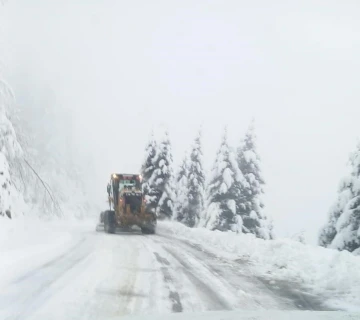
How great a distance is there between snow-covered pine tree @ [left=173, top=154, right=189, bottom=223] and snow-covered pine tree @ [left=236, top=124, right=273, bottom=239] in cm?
894

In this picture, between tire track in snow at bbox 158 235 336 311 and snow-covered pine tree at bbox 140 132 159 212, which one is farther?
snow-covered pine tree at bbox 140 132 159 212

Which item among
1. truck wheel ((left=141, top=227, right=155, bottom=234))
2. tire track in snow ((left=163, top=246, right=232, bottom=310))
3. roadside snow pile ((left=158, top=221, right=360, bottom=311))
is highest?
roadside snow pile ((left=158, top=221, right=360, bottom=311))

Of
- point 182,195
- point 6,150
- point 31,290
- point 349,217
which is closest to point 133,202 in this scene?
point 182,195

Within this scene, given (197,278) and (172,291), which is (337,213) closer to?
(197,278)

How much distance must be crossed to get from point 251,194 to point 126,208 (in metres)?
9.36

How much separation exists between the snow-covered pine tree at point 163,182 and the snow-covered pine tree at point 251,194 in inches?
388

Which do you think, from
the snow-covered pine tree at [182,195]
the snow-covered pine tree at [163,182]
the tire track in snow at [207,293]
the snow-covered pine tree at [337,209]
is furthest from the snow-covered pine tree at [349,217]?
the snow-covered pine tree at [163,182]

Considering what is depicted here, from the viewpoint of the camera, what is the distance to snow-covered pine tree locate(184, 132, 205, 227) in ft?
128

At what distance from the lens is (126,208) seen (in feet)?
91.4

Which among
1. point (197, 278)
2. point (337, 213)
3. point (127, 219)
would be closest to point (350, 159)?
Answer: point (337, 213)

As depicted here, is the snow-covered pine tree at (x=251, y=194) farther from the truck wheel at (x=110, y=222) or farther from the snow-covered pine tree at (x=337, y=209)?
the snow-covered pine tree at (x=337, y=209)

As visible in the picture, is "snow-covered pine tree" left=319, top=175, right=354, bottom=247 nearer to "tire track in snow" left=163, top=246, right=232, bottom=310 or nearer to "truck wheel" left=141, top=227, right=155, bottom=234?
"tire track in snow" left=163, top=246, right=232, bottom=310

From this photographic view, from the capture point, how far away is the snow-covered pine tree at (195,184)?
3916 centimetres

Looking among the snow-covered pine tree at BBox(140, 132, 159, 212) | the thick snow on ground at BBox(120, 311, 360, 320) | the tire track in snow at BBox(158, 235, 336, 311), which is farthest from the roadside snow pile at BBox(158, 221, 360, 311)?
the snow-covered pine tree at BBox(140, 132, 159, 212)
